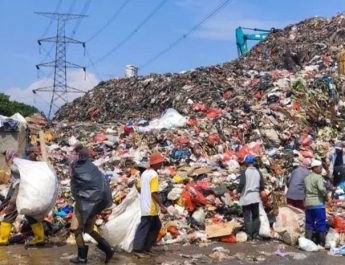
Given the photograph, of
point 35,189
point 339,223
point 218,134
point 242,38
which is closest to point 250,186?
point 339,223

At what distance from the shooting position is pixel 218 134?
14.0 meters

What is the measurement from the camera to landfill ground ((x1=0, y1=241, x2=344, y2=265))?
7.34 m

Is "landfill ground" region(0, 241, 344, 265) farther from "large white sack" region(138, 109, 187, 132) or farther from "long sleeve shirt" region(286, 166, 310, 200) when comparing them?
"large white sack" region(138, 109, 187, 132)

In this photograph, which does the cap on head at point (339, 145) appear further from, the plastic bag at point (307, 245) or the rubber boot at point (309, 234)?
the plastic bag at point (307, 245)

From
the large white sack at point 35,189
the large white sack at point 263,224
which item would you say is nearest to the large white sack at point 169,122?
the large white sack at point 263,224

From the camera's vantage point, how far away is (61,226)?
892 centimetres

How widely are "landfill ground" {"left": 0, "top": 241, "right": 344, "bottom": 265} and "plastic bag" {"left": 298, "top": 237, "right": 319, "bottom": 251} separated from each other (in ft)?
0.31

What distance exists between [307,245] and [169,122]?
7794 mm

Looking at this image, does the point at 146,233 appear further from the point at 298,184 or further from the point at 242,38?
the point at 242,38

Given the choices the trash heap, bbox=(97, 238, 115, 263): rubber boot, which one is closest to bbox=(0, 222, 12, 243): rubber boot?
the trash heap

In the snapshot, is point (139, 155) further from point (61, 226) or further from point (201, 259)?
point (201, 259)

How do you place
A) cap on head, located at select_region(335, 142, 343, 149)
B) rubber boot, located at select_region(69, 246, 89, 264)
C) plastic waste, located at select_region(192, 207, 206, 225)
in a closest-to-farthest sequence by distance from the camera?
rubber boot, located at select_region(69, 246, 89, 264) < plastic waste, located at select_region(192, 207, 206, 225) < cap on head, located at select_region(335, 142, 343, 149)

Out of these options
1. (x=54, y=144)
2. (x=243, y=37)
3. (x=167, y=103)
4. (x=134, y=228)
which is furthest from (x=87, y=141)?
(x=243, y=37)

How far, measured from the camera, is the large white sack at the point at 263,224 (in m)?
8.84
